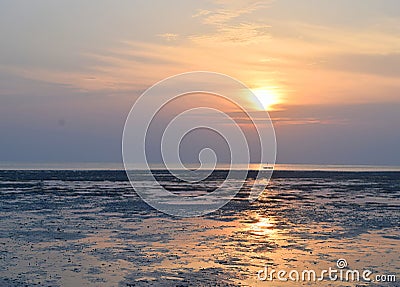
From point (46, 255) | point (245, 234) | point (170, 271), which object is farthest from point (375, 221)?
point (46, 255)

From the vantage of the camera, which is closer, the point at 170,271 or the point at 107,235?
the point at 170,271

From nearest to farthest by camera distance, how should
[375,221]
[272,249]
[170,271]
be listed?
[170,271] → [272,249] → [375,221]

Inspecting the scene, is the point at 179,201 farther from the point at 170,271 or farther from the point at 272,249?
the point at 170,271

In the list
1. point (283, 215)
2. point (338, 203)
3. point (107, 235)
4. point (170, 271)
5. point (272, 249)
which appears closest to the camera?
point (170, 271)

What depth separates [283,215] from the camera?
104ft

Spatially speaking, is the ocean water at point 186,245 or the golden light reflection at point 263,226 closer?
the ocean water at point 186,245

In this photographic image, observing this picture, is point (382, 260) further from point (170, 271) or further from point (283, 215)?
point (283, 215)

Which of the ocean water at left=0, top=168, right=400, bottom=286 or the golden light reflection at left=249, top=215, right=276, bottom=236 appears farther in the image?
the golden light reflection at left=249, top=215, right=276, bottom=236

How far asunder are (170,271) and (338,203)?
27.6 metres

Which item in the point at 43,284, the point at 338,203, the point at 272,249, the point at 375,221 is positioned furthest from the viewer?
the point at 338,203

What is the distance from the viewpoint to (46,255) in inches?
731

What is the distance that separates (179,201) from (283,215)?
A: 12840 mm

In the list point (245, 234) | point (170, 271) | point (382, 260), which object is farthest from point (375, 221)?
point (170, 271)

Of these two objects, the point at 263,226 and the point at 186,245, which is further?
the point at 263,226
